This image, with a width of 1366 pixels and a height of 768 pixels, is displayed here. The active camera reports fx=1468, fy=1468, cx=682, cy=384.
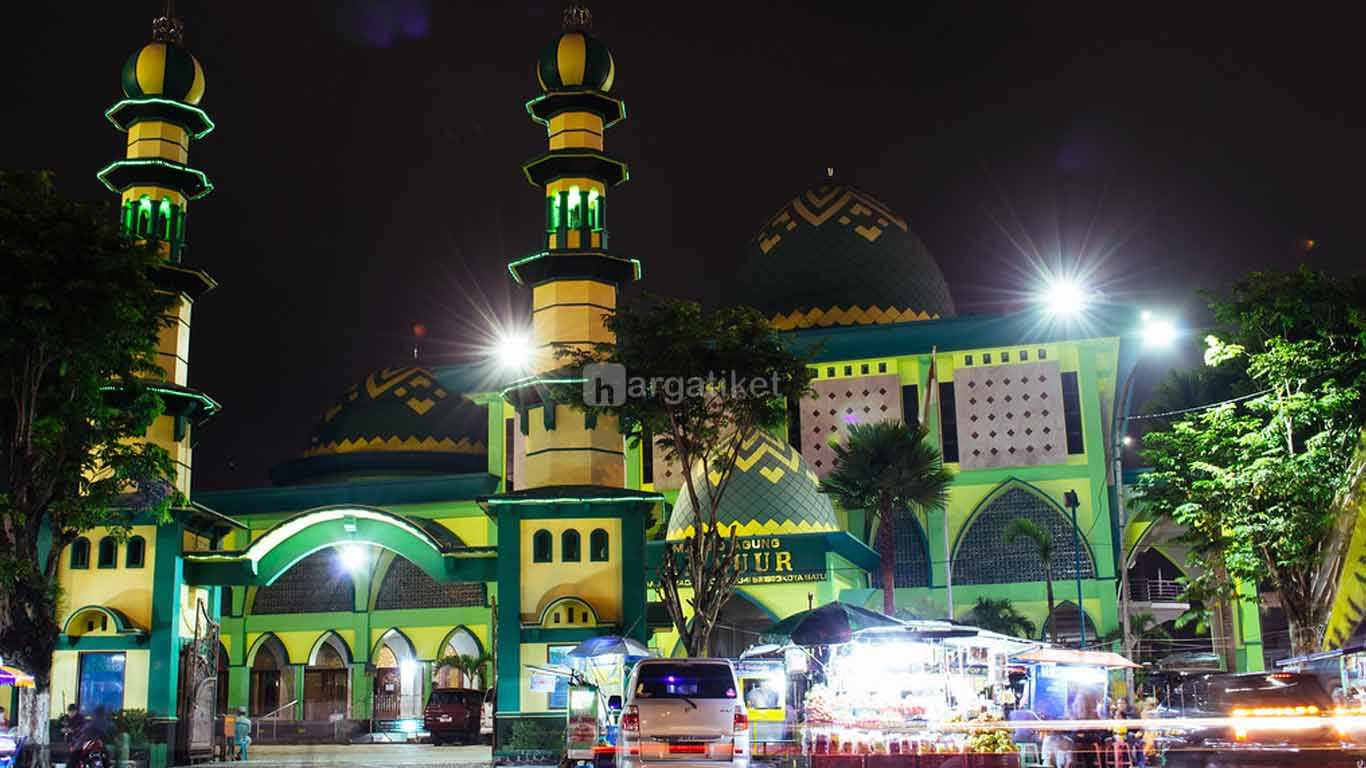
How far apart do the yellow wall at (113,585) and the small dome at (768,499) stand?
16.0 meters

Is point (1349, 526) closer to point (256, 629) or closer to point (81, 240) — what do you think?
point (81, 240)

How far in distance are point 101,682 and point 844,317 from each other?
3039cm

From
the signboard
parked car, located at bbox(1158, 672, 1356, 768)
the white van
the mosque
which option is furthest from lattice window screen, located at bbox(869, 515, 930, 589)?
the white van

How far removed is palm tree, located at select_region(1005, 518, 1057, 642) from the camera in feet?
140

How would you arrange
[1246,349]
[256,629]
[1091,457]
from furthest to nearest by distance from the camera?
[256,629]
[1091,457]
[1246,349]

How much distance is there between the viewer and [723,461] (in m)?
30.0

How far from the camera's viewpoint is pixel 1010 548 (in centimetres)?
4656

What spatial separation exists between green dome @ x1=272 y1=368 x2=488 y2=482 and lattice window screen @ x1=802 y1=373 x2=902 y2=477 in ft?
54.6

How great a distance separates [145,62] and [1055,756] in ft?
84.6

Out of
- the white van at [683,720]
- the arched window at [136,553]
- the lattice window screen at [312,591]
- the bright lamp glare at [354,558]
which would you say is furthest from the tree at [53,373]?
the lattice window screen at [312,591]

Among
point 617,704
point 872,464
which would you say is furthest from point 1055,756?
point 872,464

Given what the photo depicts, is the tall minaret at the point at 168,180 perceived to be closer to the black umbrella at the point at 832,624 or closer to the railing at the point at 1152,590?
the black umbrella at the point at 832,624

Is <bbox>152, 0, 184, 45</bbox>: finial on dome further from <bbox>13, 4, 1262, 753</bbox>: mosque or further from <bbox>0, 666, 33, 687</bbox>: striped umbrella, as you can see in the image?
<bbox>0, 666, 33, 687</bbox>: striped umbrella

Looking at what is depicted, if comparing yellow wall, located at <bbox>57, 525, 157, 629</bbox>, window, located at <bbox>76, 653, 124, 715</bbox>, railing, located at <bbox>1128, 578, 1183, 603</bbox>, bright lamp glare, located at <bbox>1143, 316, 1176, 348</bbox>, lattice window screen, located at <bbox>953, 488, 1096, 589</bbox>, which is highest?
bright lamp glare, located at <bbox>1143, 316, 1176, 348</bbox>
